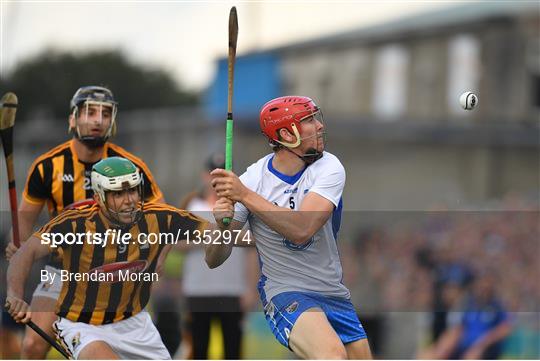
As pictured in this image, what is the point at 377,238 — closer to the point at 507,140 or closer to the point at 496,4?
the point at 507,140

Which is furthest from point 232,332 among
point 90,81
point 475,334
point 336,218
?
point 90,81

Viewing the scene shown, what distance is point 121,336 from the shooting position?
614cm

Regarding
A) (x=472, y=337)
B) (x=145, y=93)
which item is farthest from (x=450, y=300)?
(x=145, y=93)

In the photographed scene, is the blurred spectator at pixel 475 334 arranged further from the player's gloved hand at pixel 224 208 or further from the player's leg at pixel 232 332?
the player's gloved hand at pixel 224 208

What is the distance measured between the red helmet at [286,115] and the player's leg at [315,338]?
88 centimetres

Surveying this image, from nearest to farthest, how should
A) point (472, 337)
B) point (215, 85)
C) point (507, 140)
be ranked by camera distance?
point (472, 337), point (507, 140), point (215, 85)

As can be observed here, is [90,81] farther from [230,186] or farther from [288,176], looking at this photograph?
[230,186]

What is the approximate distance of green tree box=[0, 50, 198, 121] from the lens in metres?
39.7

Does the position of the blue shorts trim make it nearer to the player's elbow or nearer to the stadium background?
the player's elbow

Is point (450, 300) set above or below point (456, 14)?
below

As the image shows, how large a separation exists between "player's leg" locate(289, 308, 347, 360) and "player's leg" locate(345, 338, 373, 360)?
8.9 inches

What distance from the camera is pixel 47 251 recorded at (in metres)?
6.15

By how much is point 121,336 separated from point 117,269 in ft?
1.19

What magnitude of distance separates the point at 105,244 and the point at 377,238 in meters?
8.99
